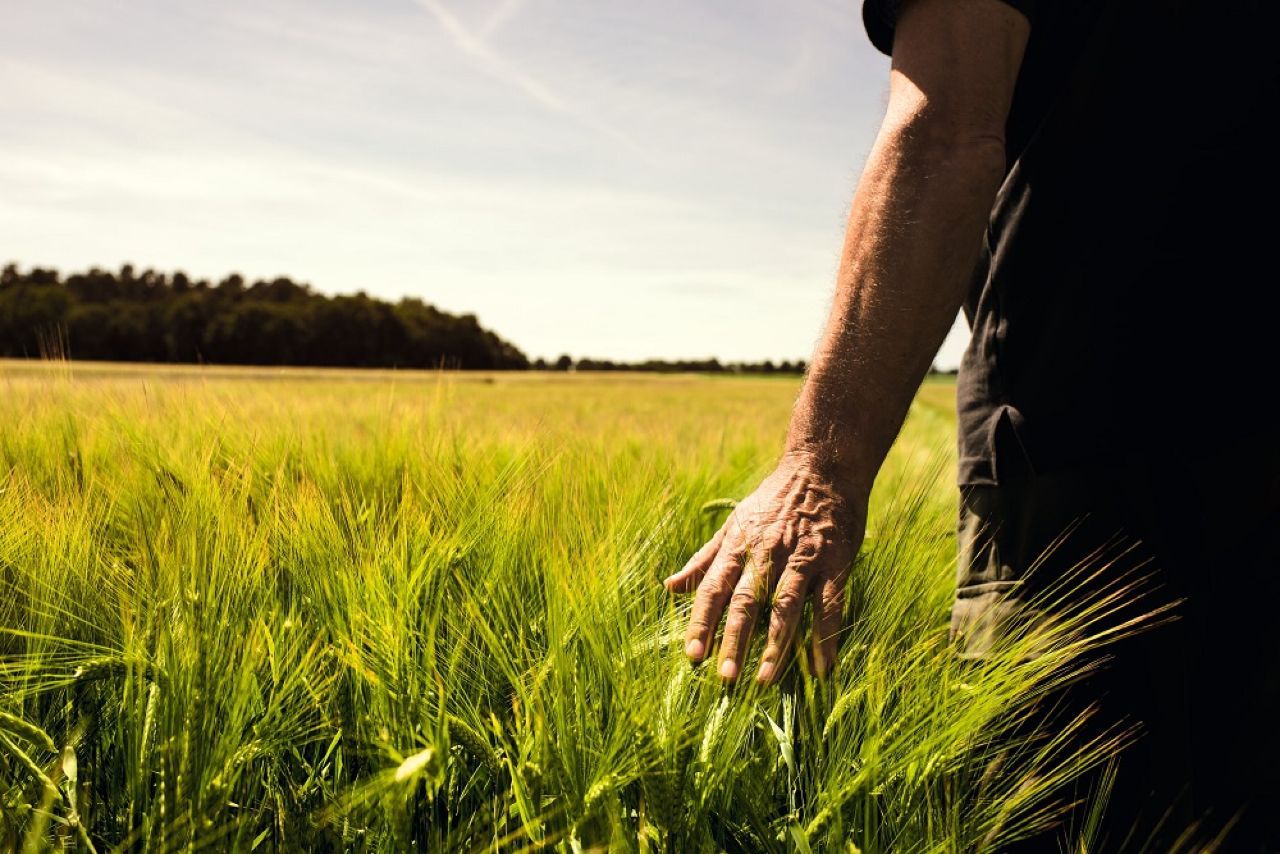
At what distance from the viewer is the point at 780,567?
77 centimetres

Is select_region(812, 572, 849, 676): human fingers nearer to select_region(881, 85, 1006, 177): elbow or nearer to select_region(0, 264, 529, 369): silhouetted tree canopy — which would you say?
select_region(881, 85, 1006, 177): elbow

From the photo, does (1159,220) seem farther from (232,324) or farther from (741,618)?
(232,324)

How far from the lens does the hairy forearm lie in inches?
30.9

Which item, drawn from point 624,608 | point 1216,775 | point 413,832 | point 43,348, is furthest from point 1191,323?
point 43,348

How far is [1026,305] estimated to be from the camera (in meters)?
1.04

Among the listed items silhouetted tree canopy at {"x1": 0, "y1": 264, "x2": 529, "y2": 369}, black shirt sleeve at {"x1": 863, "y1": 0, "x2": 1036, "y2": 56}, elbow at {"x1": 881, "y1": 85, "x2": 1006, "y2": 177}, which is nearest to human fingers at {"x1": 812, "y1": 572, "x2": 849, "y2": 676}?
elbow at {"x1": 881, "y1": 85, "x2": 1006, "y2": 177}

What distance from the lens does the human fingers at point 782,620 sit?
70 centimetres

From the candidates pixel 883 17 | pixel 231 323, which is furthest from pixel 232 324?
pixel 883 17

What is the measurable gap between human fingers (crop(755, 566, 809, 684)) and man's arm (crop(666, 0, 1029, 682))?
0.02 m

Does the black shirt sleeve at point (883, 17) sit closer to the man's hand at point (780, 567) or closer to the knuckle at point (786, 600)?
the man's hand at point (780, 567)

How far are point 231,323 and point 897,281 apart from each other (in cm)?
4581

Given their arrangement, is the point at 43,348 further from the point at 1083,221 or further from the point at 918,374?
the point at 1083,221

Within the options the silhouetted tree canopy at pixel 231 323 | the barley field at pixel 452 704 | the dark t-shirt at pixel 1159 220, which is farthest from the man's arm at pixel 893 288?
the silhouetted tree canopy at pixel 231 323

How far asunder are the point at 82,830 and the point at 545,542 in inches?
18.5
